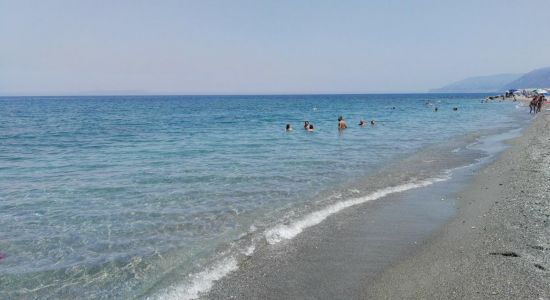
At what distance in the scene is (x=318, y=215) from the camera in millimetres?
10422

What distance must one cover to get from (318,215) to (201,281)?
14.3 ft

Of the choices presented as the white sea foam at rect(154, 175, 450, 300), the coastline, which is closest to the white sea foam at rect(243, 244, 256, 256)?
the white sea foam at rect(154, 175, 450, 300)

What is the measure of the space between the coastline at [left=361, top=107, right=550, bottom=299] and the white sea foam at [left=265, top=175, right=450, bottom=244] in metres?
2.10

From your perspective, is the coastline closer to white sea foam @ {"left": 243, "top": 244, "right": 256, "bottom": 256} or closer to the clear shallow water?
white sea foam @ {"left": 243, "top": 244, "right": 256, "bottom": 256}

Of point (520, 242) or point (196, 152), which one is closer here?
point (520, 242)

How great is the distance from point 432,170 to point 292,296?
1226 cm

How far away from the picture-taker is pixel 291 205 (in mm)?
11461

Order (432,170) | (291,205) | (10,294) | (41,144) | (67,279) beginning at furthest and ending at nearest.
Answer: (41,144)
(432,170)
(291,205)
(67,279)
(10,294)

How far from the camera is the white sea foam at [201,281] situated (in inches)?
Answer: 253

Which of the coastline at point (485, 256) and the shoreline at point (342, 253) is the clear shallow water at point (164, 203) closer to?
the shoreline at point (342, 253)

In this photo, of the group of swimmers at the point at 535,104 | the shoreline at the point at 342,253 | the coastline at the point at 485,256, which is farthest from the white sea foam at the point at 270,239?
the group of swimmers at the point at 535,104

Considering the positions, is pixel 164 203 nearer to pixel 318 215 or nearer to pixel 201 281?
pixel 318 215

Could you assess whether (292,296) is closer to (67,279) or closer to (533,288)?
(533,288)

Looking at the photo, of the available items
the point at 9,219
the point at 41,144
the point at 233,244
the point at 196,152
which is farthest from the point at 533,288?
the point at 41,144
